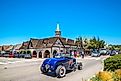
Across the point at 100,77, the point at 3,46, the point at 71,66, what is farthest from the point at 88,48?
the point at 100,77

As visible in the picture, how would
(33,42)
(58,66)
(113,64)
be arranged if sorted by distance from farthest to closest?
(33,42) → (58,66) → (113,64)

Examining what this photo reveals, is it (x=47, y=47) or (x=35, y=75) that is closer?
(x=35, y=75)

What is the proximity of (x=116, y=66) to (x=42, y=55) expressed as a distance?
52.6 metres

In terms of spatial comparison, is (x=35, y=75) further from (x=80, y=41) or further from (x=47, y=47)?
(x=80, y=41)

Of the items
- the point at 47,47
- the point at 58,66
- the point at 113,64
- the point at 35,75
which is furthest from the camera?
the point at 47,47

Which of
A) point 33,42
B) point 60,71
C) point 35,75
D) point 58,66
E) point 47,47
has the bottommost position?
point 35,75

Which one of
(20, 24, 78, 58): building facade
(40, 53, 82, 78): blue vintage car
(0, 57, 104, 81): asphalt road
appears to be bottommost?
(0, 57, 104, 81): asphalt road

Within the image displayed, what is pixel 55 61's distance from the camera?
1583 centimetres

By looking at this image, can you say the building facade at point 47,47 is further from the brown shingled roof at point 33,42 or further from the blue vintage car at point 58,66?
the blue vintage car at point 58,66

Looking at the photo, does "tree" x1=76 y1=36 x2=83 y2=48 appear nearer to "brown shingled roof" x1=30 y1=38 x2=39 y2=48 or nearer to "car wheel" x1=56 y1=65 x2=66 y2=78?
"brown shingled roof" x1=30 y1=38 x2=39 y2=48

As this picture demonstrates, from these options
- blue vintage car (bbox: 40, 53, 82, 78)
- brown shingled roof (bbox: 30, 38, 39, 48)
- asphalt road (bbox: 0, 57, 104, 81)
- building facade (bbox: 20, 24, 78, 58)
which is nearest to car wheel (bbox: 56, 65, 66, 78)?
blue vintage car (bbox: 40, 53, 82, 78)

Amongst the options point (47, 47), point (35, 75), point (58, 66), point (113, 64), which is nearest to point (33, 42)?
point (47, 47)

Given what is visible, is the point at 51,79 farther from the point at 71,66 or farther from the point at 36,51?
the point at 36,51

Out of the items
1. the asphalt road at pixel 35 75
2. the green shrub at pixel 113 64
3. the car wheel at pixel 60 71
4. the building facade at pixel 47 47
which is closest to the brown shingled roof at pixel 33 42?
the building facade at pixel 47 47
